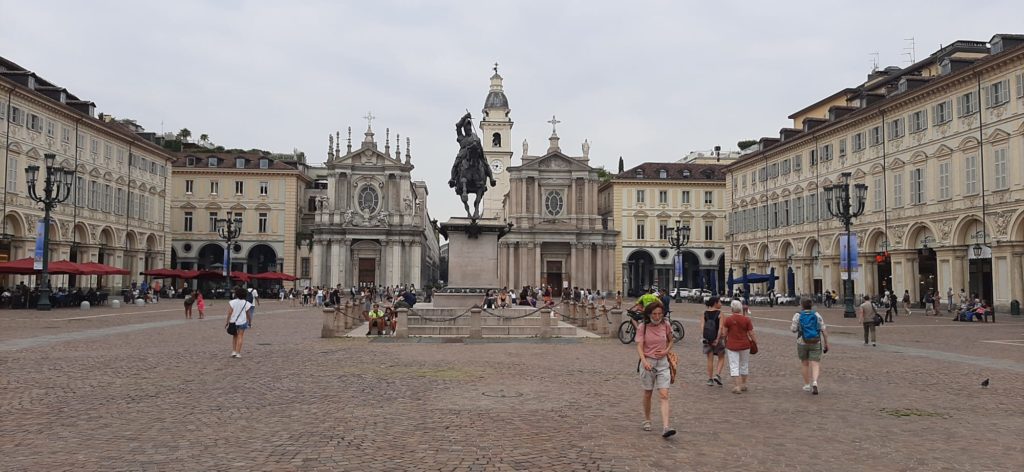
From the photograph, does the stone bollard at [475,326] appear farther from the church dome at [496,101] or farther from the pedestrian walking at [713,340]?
the church dome at [496,101]

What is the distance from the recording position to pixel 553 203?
86.1 metres

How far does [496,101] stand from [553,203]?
931 inches

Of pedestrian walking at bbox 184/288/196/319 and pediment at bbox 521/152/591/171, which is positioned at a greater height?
pediment at bbox 521/152/591/171

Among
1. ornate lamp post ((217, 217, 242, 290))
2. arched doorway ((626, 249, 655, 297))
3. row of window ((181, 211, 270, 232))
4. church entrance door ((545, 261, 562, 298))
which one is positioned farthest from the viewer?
church entrance door ((545, 261, 562, 298))

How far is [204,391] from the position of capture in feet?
40.0

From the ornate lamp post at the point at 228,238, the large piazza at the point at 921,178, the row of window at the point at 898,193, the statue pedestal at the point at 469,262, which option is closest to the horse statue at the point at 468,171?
the statue pedestal at the point at 469,262

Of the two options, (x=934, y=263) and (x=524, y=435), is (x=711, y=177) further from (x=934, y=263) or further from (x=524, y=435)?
(x=524, y=435)

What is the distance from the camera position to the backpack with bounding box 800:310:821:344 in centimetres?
1248

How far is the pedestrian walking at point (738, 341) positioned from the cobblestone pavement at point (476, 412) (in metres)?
0.44

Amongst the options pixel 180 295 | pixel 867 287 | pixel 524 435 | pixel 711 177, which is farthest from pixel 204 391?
pixel 711 177

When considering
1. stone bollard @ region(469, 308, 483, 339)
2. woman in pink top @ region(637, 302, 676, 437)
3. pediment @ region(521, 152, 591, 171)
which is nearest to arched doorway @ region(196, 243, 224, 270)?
pediment @ region(521, 152, 591, 171)

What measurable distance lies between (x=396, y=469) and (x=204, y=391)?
6.13m

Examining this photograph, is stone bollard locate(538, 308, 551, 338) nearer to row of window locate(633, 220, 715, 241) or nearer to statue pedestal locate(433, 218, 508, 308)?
statue pedestal locate(433, 218, 508, 308)

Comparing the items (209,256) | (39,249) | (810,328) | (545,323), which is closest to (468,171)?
(545,323)
